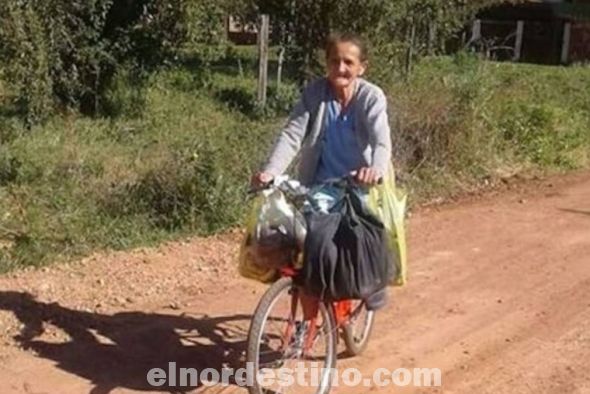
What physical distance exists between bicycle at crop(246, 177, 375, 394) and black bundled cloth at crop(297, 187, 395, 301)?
11 centimetres

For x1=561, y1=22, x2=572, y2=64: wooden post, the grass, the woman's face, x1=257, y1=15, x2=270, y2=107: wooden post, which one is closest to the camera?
the woman's face

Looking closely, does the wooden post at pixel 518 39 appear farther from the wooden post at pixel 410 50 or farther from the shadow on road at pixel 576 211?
the shadow on road at pixel 576 211

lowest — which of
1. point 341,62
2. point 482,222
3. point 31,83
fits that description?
point 482,222

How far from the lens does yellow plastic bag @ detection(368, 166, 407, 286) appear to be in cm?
459

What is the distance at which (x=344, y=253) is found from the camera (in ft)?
14.5

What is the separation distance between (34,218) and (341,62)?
11.9 feet

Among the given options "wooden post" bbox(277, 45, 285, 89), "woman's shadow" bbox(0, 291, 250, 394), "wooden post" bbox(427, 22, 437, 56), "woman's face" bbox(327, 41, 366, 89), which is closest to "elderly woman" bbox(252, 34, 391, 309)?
"woman's face" bbox(327, 41, 366, 89)

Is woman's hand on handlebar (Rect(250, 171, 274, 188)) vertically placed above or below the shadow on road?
above

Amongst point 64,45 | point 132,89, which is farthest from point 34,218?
point 132,89

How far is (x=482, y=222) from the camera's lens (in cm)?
870

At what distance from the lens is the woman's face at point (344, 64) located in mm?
4656

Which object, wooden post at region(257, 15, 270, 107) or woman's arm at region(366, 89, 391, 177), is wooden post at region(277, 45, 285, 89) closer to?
wooden post at region(257, 15, 270, 107)

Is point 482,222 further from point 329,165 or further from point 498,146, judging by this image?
point 329,165

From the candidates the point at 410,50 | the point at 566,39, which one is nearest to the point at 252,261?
the point at 410,50
